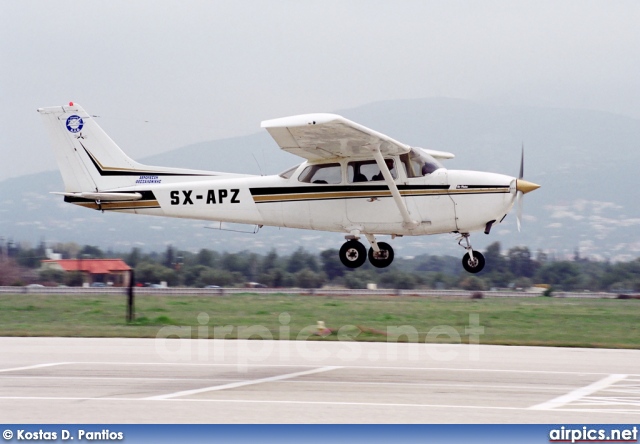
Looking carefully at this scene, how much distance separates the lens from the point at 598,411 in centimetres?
1317

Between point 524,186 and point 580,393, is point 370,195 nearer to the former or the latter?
point 524,186

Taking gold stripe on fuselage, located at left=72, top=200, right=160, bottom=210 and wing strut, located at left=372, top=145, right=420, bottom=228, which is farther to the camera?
gold stripe on fuselage, located at left=72, top=200, right=160, bottom=210

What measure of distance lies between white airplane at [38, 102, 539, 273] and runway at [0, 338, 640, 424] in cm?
250

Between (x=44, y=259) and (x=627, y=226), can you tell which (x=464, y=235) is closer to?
(x=44, y=259)

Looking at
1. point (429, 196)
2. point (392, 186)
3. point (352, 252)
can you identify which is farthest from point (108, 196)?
point (429, 196)

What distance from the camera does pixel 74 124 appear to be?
788 inches

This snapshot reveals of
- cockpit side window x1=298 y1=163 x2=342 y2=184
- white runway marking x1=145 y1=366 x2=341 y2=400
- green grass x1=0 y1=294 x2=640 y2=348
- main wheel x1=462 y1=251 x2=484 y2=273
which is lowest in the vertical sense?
green grass x1=0 y1=294 x2=640 y2=348

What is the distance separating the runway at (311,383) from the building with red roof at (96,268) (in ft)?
88.5

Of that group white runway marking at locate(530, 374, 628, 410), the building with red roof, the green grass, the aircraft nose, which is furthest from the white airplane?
the building with red roof

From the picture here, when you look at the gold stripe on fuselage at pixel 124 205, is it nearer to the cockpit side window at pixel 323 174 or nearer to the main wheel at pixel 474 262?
the cockpit side window at pixel 323 174

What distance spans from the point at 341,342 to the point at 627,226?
12885 centimetres

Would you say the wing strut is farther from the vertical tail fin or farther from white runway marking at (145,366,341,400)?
the vertical tail fin

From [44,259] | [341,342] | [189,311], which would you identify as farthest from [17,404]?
[44,259]

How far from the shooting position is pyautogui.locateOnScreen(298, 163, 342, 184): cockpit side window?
704 inches
